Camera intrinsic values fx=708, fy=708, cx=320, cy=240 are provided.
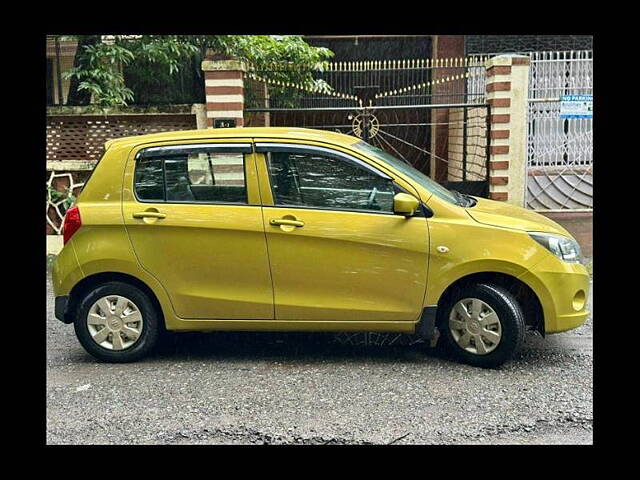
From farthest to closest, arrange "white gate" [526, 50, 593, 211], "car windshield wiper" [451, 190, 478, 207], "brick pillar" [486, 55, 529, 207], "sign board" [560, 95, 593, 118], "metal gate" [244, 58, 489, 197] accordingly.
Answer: "white gate" [526, 50, 593, 211], "sign board" [560, 95, 593, 118], "metal gate" [244, 58, 489, 197], "brick pillar" [486, 55, 529, 207], "car windshield wiper" [451, 190, 478, 207]

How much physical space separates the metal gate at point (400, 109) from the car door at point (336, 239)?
337cm

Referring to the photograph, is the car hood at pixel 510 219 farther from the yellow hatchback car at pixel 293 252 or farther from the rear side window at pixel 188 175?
the rear side window at pixel 188 175

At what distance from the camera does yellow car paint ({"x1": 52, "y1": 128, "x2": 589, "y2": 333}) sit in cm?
488

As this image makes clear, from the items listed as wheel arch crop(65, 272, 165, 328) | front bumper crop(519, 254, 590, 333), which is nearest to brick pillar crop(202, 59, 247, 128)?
wheel arch crop(65, 272, 165, 328)

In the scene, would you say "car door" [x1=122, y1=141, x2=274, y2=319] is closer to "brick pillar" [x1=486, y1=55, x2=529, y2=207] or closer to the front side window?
the front side window

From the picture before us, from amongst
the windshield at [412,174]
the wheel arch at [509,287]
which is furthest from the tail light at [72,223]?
the wheel arch at [509,287]

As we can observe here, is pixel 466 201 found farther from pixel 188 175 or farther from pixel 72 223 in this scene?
pixel 72 223

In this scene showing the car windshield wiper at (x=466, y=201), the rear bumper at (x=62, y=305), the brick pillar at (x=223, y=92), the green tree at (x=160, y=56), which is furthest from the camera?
the brick pillar at (x=223, y=92)

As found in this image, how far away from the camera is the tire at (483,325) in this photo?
15.9ft

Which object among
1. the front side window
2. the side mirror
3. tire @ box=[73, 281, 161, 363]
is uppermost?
the front side window

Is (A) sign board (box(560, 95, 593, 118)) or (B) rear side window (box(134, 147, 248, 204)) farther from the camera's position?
(A) sign board (box(560, 95, 593, 118))

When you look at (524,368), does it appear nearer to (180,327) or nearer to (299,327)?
(299,327)

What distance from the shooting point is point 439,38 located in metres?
11.1

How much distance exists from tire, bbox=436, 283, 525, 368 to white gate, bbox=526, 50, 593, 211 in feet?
16.3
